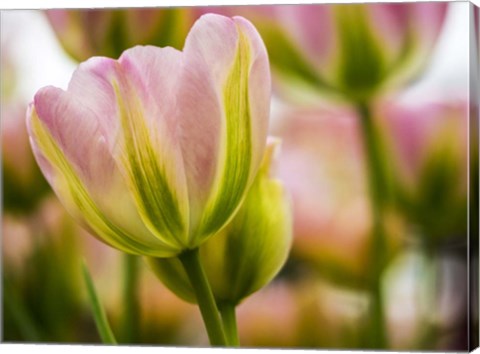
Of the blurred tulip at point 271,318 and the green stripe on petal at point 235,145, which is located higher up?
the green stripe on petal at point 235,145

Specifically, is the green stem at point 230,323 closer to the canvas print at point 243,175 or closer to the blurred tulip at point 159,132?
the canvas print at point 243,175

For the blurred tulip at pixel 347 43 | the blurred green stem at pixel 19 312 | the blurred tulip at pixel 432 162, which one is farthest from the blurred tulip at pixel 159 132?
the blurred green stem at pixel 19 312

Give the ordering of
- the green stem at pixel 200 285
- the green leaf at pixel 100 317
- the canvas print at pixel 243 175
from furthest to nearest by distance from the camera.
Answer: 1. the green leaf at pixel 100 317
2. the canvas print at pixel 243 175
3. the green stem at pixel 200 285

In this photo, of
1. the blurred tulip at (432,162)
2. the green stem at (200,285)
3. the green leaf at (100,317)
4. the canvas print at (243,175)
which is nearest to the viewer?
the green stem at (200,285)

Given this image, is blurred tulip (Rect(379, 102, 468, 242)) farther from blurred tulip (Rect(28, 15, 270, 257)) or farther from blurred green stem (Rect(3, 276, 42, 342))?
blurred green stem (Rect(3, 276, 42, 342))

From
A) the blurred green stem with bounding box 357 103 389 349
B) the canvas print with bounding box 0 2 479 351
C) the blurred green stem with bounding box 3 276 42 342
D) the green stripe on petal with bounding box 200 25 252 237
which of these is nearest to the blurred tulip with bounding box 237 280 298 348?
the canvas print with bounding box 0 2 479 351

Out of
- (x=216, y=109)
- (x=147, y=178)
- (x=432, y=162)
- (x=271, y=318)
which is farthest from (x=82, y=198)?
(x=432, y=162)
